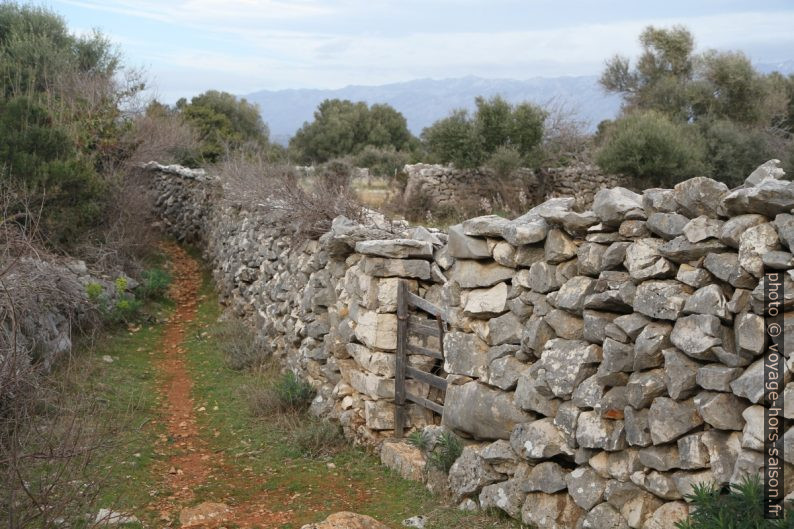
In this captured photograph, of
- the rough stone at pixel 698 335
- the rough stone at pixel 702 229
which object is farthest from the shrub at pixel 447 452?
the rough stone at pixel 702 229

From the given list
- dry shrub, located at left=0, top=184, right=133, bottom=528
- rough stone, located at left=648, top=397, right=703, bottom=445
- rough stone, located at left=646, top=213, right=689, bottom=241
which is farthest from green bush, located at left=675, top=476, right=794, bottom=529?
dry shrub, located at left=0, top=184, right=133, bottom=528

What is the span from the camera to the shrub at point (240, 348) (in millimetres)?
11570

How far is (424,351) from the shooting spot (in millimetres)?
7938

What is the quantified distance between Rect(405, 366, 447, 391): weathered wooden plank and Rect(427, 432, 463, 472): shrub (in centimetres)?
63

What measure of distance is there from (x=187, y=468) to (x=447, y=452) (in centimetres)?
282

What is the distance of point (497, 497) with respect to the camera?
245 inches

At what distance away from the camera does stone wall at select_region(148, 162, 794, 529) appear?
4480 mm

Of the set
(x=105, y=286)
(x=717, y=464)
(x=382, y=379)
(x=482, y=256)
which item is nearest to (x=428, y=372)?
(x=382, y=379)

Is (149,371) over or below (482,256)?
below

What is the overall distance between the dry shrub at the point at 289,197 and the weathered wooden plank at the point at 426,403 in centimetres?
268

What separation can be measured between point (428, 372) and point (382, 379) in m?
0.49

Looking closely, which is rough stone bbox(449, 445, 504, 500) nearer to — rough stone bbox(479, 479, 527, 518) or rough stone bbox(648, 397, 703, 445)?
rough stone bbox(479, 479, 527, 518)

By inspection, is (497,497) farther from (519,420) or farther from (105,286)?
(105,286)

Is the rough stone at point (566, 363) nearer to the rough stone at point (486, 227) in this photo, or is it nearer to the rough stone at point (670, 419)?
the rough stone at point (670, 419)
